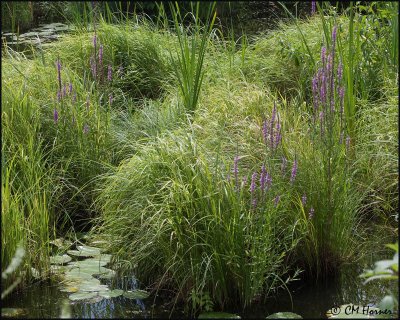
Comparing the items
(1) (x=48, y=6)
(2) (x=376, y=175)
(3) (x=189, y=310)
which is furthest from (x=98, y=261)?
(1) (x=48, y=6)

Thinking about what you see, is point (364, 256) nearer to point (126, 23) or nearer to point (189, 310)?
point (189, 310)

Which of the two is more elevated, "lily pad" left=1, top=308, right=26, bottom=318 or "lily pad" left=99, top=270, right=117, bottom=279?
"lily pad" left=1, top=308, right=26, bottom=318

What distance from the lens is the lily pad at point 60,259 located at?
4231 mm

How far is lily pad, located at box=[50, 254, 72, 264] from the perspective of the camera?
4.23 m

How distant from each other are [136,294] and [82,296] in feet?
0.91

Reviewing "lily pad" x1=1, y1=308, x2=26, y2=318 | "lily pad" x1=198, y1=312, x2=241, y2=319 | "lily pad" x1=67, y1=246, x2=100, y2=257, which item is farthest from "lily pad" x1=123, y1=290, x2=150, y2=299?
"lily pad" x1=67, y1=246, x2=100, y2=257

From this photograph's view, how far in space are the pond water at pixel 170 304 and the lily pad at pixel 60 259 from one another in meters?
0.25

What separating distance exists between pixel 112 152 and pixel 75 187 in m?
0.48

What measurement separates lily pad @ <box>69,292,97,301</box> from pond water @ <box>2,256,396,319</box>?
0.03m

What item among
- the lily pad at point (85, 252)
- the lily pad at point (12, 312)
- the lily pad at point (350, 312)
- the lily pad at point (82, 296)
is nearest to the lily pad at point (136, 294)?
the lily pad at point (82, 296)

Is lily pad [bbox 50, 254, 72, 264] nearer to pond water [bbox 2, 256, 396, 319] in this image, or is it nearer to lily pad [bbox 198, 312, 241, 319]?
pond water [bbox 2, 256, 396, 319]

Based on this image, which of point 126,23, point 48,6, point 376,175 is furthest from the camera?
point 48,6

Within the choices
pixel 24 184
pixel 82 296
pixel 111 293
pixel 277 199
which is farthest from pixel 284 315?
pixel 24 184

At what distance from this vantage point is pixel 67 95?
528 centimetres
